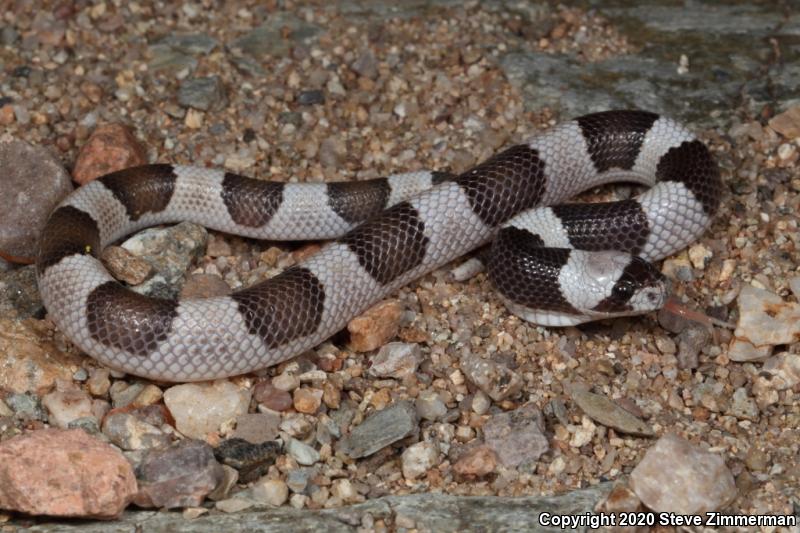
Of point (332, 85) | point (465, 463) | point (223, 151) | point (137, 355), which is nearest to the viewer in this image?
point (465, 463)

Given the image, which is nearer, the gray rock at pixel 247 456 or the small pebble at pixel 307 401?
the gray rock at pixel 247 456

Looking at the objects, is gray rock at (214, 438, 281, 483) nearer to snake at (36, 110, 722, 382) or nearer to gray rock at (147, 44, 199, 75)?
snake at (36, 110, 722, 382)

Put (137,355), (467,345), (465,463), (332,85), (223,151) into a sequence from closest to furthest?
(465,463), (137,355), (467,345), (223,151), (332,85)

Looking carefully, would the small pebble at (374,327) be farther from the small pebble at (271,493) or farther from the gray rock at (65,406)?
the gray rock at (65,406)

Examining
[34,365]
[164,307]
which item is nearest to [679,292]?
[164,307]

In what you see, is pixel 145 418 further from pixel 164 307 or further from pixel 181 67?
pixel 181 67

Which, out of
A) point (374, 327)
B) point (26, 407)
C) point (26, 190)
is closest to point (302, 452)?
point (374, 327)

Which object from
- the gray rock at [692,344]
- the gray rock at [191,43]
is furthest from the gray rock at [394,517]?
the gray rock at [191,43]

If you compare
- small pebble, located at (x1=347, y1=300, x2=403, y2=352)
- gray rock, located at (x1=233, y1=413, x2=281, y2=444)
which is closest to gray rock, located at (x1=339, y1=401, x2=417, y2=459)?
gray rock, located at (x1=233, y1=413, x2=281, y2=444)

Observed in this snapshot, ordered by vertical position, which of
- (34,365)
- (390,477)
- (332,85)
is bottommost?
(390,477)
